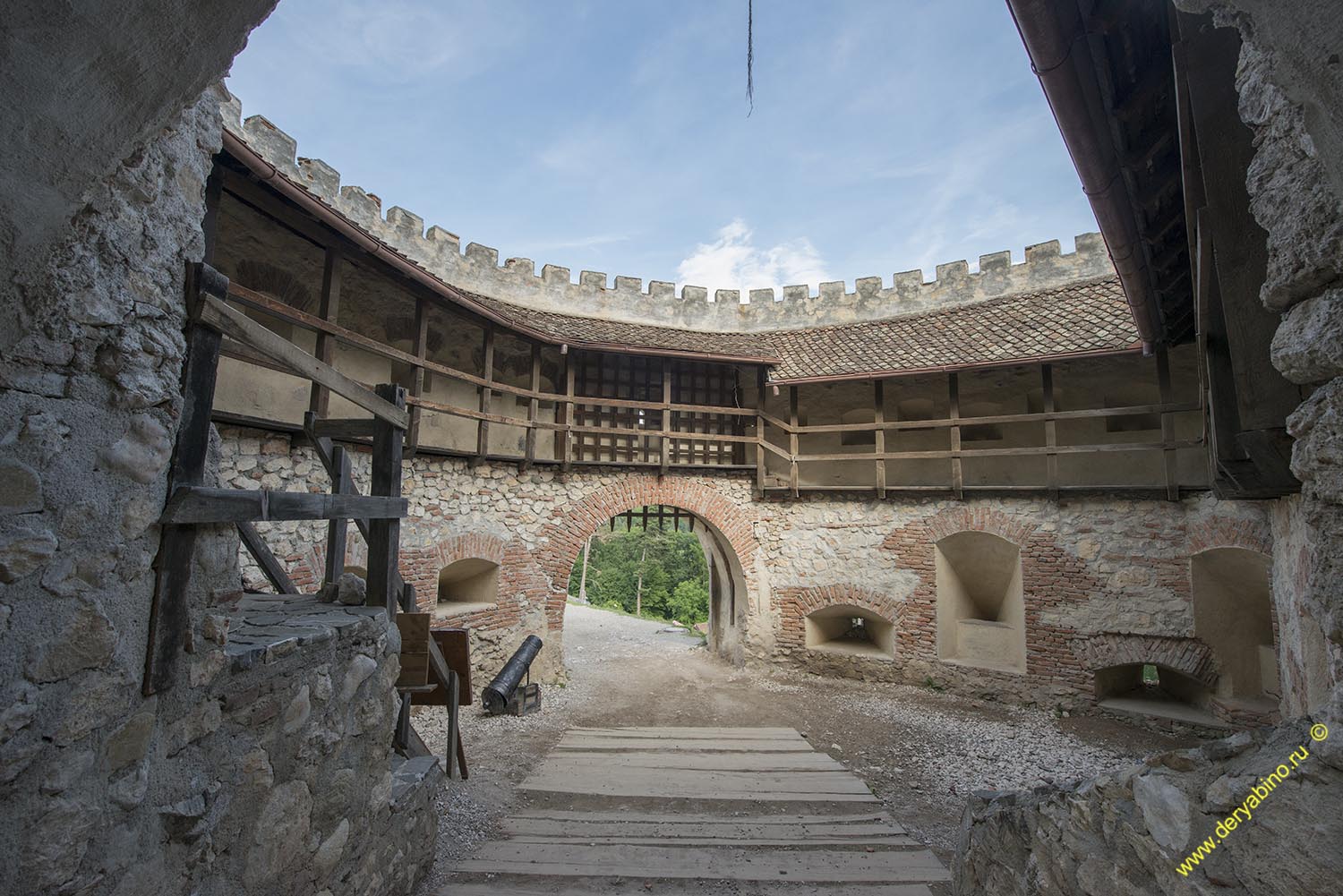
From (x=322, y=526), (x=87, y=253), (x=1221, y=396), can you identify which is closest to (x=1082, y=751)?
(x=1221, y=396)

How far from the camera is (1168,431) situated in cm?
849

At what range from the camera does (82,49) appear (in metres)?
1.22

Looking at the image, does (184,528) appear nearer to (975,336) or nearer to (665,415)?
(665,415)

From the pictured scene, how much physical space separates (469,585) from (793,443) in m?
6.02

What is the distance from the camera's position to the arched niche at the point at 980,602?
9469 millimetres

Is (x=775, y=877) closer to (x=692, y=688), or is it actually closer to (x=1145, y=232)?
(x=1145, y=232)

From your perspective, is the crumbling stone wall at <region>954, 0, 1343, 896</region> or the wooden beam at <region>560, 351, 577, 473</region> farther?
the wooden beam at <region>560, 351, 577, 473</region>

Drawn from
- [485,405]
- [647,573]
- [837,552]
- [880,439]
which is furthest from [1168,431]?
[647,573]

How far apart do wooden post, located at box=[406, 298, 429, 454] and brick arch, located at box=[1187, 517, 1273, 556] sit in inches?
394

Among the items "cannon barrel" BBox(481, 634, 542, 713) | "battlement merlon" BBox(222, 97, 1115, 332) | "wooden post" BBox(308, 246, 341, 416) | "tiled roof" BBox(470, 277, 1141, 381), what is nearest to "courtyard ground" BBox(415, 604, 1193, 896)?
"cannon barrel" BBox(481, 634, 542, 713)

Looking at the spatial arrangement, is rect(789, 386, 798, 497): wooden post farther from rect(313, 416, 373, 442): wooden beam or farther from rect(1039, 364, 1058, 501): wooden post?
rect(313, 416, 373, 442): wooden beam

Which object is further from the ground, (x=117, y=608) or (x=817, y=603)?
(x=117, y=608)

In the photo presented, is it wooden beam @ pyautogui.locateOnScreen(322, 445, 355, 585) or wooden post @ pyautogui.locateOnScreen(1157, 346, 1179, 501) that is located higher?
wooden post @ pyautogui.locateOnScreen(1157, 346, 1179, 501)

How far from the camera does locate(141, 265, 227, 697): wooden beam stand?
1.92m
